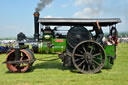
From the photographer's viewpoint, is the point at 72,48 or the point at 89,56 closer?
the point at 89,56

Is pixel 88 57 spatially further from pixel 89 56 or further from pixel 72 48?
pixel 72 48

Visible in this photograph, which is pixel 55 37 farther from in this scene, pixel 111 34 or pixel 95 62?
pixel 111 34

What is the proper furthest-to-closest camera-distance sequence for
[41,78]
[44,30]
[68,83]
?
[44,30] → [41,78] → [68,83]

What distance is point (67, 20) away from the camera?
4949mm

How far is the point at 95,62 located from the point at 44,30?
2170mm

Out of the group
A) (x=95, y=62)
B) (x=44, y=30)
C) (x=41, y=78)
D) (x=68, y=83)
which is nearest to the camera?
(x=68, y=83)

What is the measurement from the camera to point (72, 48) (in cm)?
511

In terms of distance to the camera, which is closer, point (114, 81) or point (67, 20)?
point (114, 81)

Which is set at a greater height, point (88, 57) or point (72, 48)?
point (72, 48)

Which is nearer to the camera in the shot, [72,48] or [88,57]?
[88,57]

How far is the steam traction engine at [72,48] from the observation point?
4859 millimetres

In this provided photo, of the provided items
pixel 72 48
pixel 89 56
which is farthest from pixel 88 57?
pixel 72 48

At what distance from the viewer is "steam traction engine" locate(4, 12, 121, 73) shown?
4859 mm

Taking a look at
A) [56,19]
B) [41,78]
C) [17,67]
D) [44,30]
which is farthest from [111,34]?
[17,67]
